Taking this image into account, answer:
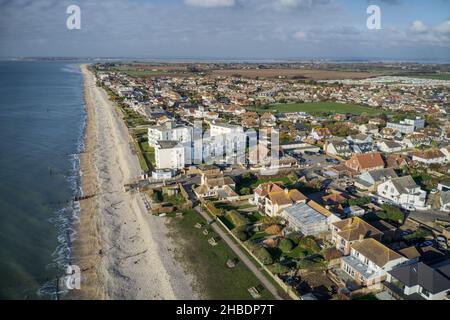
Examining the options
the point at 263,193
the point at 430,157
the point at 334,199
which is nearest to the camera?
the point at 263,193

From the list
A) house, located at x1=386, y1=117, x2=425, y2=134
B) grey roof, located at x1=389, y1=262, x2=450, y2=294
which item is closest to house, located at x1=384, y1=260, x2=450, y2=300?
grey roof, located at x1=389, y1=262, x2=450, y2=294

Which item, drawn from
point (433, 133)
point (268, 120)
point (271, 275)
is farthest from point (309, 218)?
point (268, 120)

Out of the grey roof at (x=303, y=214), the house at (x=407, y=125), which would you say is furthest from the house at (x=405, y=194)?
the house at (x=407, y=125)

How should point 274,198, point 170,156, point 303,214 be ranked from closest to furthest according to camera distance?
point 303,214 → point 274,198 → point 170,156

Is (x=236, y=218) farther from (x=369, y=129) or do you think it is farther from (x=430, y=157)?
(x=369, y=129)

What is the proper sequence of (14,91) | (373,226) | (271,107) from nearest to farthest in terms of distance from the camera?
(373,226) → (271,107) → (14,91)

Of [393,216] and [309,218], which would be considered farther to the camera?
[393,216]
